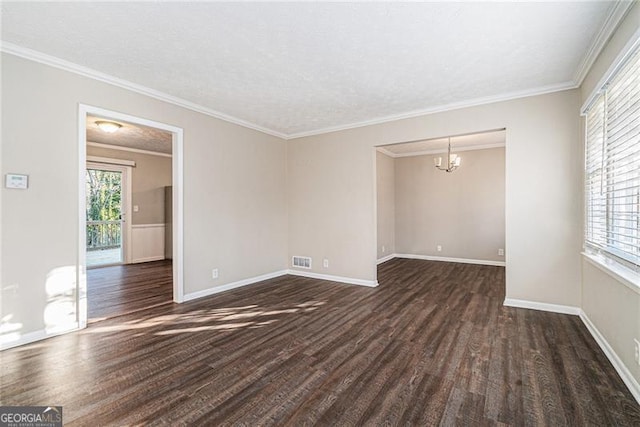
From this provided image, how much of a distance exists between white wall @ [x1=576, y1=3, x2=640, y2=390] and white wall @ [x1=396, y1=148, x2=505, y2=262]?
11.1 feet

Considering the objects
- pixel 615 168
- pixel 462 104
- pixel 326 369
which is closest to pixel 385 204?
pixel 462 104

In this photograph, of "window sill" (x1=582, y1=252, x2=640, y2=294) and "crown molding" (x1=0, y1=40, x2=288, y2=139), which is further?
"crown molding" (x1=0, y1=40, x2=288, y2=139)

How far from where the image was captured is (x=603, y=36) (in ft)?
7.66

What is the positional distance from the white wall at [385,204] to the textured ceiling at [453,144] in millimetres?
323

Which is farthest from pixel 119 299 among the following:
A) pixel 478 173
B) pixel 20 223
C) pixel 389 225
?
pixel 478 173

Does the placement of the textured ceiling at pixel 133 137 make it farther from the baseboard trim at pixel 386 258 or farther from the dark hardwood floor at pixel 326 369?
the baseboard trim at pixel 386 258

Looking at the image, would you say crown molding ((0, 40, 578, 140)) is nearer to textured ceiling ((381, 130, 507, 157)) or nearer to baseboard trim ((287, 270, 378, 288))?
textured ceiling ((381, 130, 507, 157))

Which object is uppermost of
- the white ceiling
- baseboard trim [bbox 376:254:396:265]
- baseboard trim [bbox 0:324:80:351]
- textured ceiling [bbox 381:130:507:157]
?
textured ceiling [bbox 381:130:507:157]

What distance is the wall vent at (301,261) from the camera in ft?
17.6

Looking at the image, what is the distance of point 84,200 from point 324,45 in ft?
9.36

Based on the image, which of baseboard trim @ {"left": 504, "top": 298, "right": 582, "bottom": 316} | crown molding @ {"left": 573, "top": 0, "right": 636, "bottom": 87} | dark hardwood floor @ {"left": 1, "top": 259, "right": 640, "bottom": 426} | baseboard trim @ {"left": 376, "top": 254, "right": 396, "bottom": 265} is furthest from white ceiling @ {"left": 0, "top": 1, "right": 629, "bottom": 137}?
baseboard trim @ {"left": 376, "top": 254, "right": 396, "bottom": 265}

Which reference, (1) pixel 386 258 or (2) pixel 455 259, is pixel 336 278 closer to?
(1) pixel 386 258

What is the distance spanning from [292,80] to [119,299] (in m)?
3.71

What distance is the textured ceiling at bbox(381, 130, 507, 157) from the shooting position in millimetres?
5730
